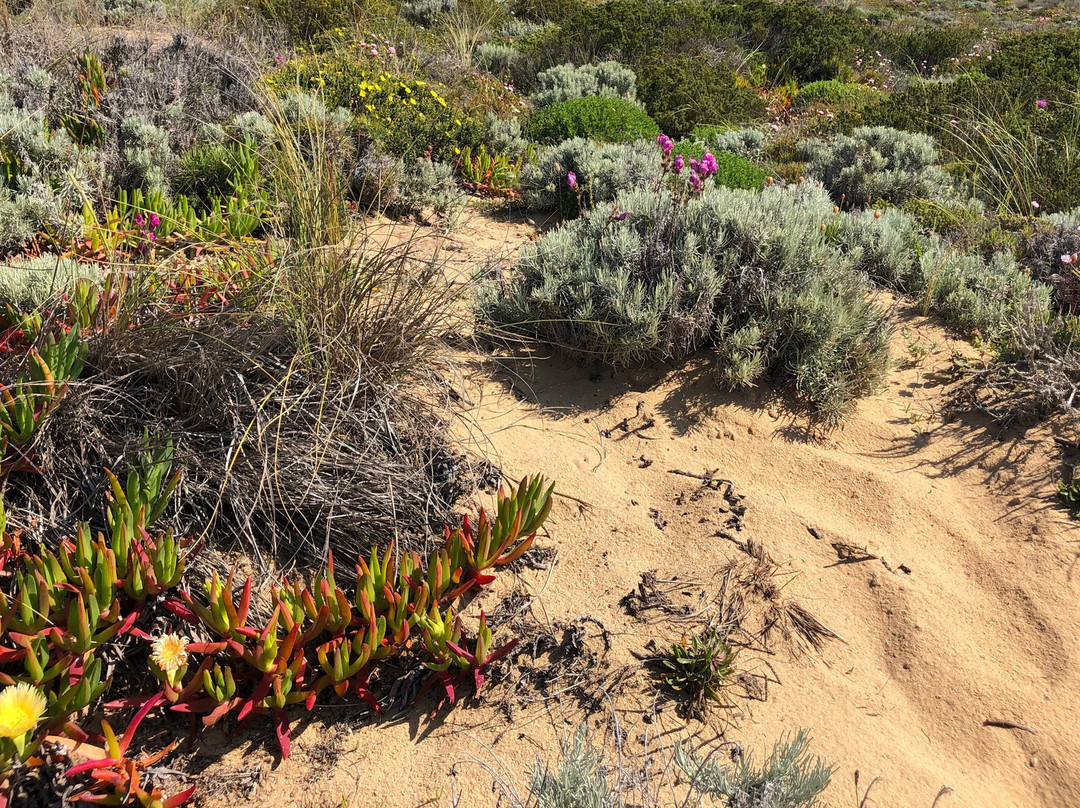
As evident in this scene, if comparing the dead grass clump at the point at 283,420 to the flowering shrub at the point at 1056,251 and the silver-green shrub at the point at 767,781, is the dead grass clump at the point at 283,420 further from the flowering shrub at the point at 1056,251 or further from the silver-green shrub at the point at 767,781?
the flowering shrub at the point at 1056,251

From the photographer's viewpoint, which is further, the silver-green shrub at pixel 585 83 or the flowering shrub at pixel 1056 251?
the silver-green shrub at pixel 585 83

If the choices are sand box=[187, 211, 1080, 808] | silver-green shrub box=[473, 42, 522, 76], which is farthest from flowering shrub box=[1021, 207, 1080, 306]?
silver-green shrub box=[473, 42, 522, 76]

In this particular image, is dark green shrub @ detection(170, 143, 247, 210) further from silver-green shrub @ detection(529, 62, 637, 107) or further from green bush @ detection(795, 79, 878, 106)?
green bush @ detection(795, 79, 878, 106)

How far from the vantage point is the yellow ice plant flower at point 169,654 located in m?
2.35

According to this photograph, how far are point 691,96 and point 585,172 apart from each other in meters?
3.36

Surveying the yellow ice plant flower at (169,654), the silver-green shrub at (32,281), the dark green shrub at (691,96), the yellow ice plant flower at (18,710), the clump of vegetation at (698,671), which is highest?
the dark green shrub at (691,96)

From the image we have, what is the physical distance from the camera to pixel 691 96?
28.1 feet

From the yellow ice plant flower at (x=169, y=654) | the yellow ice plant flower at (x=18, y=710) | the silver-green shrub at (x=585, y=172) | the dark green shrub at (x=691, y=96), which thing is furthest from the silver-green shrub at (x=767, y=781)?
the dark green shrub at (x=691, y=96)

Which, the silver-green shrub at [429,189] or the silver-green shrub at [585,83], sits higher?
the silver-green shrub at [585,83]

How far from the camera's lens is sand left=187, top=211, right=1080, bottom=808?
2549 millimetres

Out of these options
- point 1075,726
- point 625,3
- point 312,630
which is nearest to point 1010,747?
point 1075,726

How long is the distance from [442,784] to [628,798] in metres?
0.57

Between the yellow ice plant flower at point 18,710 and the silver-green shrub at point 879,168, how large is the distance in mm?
5985

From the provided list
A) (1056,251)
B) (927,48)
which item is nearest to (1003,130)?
(1056,251)
